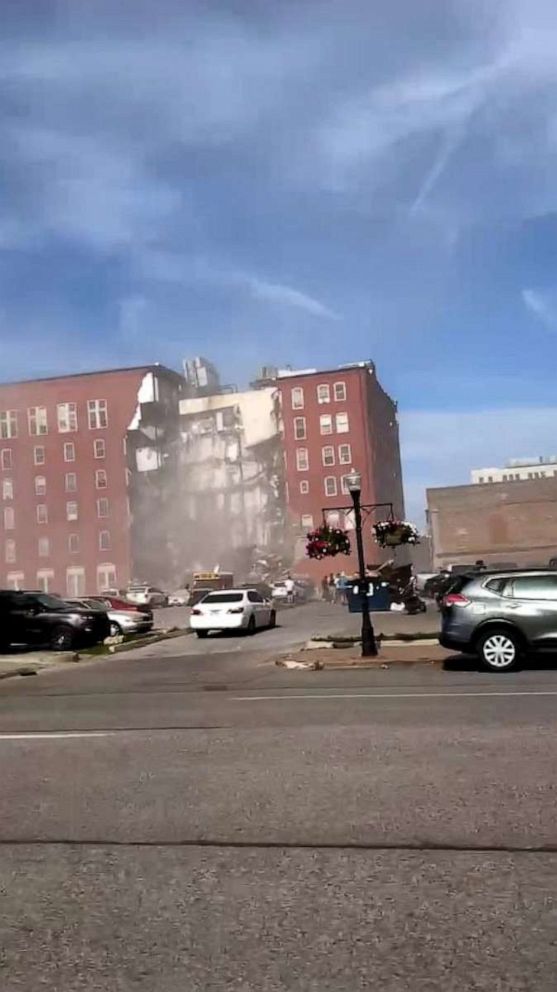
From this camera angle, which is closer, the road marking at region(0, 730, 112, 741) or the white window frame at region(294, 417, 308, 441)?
the road marking at region(0, 730, 112, 741)

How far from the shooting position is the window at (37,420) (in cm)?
8153

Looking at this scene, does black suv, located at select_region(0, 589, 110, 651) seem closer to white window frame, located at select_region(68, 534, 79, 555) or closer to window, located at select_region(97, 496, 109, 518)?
window, located at select_region(97, 496, 109, 518)

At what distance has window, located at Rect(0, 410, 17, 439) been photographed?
266ft

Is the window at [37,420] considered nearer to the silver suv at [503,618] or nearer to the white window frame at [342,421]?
the white window frame at [342,421]

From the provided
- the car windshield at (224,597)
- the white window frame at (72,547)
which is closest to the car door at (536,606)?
the car windshield at (224,597)

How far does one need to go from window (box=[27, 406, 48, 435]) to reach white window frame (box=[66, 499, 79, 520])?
6.05m

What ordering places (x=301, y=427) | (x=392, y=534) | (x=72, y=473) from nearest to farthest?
1. (x=392, y=534)
2. (x=72, y=473)
3. (x=301, y=427)

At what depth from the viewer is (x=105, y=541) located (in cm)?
8088

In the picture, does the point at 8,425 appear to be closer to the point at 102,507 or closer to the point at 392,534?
the point at 102,507

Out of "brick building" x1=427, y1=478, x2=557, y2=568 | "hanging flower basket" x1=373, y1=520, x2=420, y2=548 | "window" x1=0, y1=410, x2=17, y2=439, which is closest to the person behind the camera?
"hanging flower basket" x1=373, y1=520, x2=420, y2=548

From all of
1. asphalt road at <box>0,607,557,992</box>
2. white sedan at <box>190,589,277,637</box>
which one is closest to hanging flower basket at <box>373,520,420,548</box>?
white sedan at <box>190,589,277,637</box>

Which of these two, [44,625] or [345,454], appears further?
[345,454]

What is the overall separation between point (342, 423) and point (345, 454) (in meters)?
2.61

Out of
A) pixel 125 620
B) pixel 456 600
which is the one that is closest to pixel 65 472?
pixel 125 620
